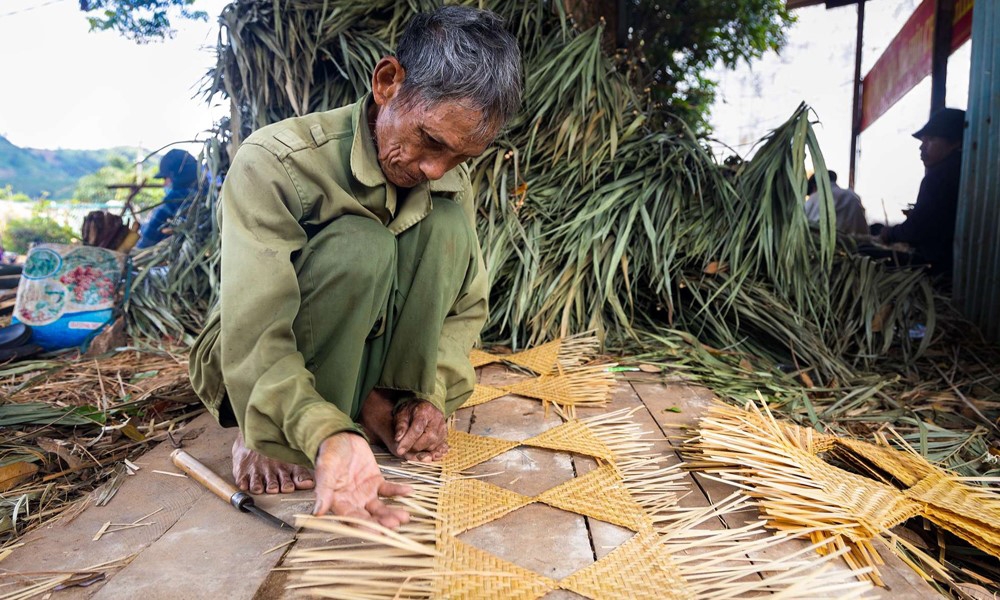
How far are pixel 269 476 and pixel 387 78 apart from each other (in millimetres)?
862

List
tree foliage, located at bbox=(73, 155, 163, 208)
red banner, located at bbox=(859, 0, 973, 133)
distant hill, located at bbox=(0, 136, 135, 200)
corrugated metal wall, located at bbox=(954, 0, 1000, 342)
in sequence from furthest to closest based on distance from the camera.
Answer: tree foliage, located at bbox=(73, 155, 163, 208)
distant hill, located at bbox=(0, 136, 135, 200)
red banner, located at bbox=(859, 0, 973, 133)
corrugated metal wall, located at bbox=(954, 0, 1000, 342)

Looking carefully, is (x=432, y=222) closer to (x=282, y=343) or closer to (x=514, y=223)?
(x=282, y=343)

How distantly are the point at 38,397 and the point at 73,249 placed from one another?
3.10ft

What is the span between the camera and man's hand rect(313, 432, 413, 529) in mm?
860

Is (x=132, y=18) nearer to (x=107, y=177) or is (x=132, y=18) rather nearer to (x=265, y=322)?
(x=265, y=322)

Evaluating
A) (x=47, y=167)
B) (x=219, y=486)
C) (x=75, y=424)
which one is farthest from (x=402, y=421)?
(x=47, y=167)

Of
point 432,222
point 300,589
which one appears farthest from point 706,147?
point 300,589

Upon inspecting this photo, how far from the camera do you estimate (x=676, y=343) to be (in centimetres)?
246

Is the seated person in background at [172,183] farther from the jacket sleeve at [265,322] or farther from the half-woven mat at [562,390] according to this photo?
the jacket sleeve at [265,322]

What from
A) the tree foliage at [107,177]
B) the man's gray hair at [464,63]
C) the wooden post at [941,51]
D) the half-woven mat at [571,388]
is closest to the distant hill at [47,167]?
the tree foliage at [107,177]

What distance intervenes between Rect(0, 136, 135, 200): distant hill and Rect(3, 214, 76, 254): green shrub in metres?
1.80

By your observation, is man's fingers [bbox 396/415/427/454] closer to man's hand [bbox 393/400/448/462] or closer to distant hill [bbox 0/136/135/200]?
man's hand [bbox 393/400/448/462]

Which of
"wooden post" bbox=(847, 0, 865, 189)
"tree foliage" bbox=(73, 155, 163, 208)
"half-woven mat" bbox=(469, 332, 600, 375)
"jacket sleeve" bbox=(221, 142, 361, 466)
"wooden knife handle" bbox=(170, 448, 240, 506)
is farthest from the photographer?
"tree foliage" bbox=(73, 155, 163, 208)

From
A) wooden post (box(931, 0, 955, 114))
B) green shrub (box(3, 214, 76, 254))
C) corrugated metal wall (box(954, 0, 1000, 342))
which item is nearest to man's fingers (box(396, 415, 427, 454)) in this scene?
corrugated metal wall (box(954, 0, 1000, 342))
